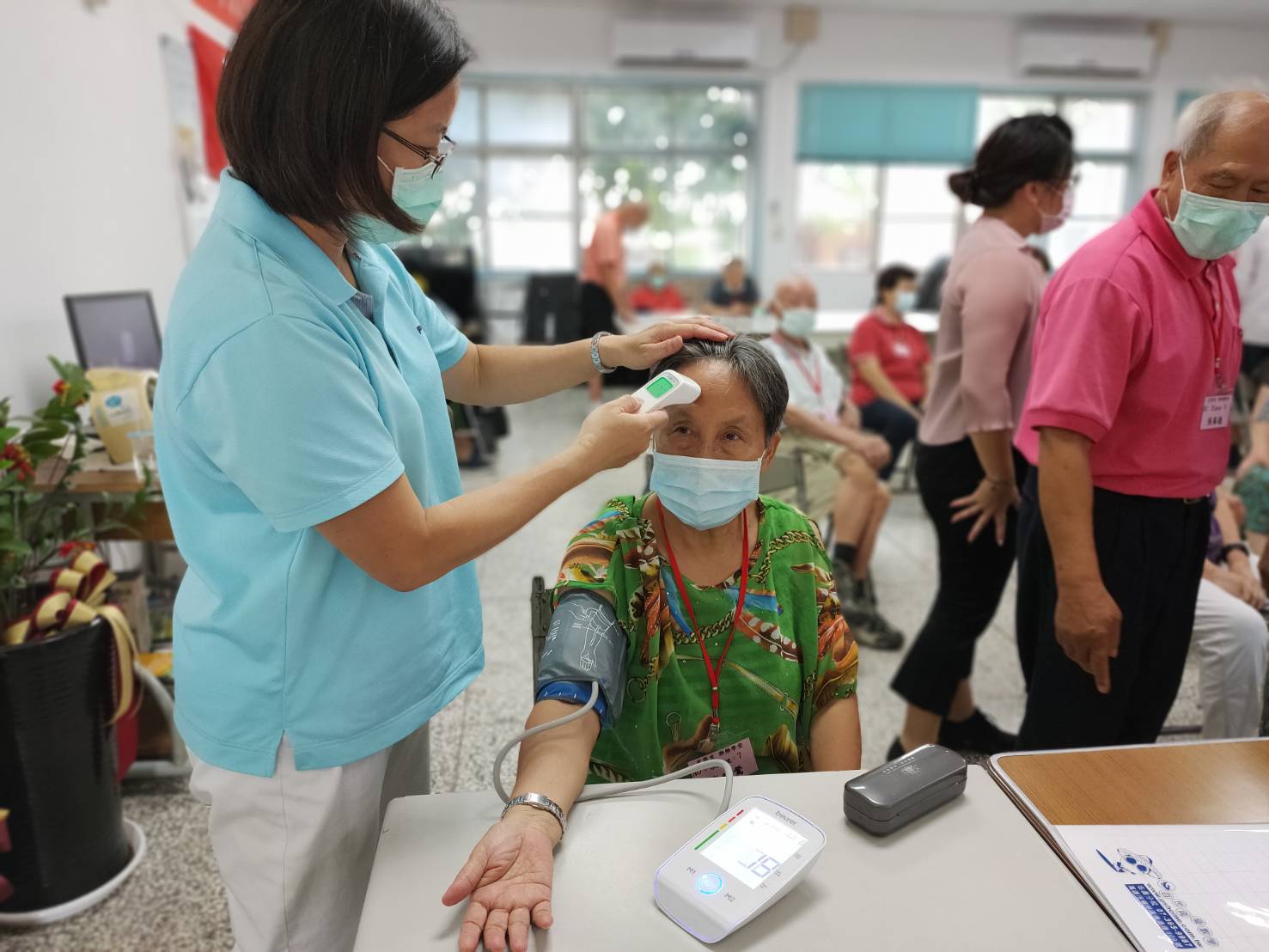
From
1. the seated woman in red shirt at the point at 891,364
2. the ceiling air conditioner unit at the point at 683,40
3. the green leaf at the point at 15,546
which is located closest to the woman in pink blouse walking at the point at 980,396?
the green leaf at the point at 15,546

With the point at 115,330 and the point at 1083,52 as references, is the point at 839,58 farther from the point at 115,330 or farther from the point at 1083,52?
the point at 115,330

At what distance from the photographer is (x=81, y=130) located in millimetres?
2871

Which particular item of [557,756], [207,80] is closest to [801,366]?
[557,756]

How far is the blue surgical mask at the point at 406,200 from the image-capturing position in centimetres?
96

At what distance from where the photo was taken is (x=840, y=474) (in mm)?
3314

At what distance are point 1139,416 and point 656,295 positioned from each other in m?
6.67

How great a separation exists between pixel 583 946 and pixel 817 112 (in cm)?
833

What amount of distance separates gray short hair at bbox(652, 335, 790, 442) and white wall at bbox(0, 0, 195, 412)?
2.16 m

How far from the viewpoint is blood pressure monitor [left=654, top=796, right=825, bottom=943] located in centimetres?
76

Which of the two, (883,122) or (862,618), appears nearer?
(862,618)

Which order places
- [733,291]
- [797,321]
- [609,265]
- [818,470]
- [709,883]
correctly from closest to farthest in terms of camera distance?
[709,883], [818,470], [797,321], [609,265], [733,291]

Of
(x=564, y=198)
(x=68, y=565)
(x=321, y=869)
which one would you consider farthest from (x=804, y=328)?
(x=564, y=198)

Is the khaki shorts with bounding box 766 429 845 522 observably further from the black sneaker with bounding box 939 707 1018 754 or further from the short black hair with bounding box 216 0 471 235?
the short black hair with bounding box 216 0 471 235

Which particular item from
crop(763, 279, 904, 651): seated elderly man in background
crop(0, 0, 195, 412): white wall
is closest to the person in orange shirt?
crop(763, 279, 904, 651): seated elderly man in background
